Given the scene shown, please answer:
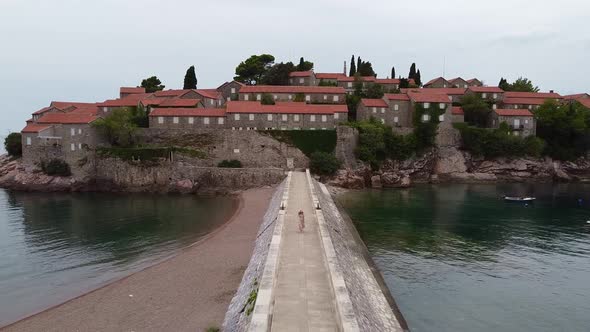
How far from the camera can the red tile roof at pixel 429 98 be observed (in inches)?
2392

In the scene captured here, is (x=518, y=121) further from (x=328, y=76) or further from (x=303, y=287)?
(x=303, y=287)

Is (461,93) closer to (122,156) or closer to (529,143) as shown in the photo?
(529,143)

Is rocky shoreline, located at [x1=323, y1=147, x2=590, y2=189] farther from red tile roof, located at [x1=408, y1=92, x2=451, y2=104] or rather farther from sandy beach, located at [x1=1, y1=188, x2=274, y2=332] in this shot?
sandy beach, located at [x1=1, y1=188, x2=274, y2=332]

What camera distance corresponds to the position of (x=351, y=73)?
87.6m

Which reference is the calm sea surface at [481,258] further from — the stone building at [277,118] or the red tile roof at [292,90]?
the red tile roof at [292,90]

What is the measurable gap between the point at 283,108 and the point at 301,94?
948cm

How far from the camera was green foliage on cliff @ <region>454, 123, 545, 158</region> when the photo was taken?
2402 inches

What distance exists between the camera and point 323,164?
52.3 metres

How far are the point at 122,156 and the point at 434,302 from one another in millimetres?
45911

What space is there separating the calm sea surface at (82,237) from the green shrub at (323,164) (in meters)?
13.2

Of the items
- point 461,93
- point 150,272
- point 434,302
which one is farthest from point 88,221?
point 461,93

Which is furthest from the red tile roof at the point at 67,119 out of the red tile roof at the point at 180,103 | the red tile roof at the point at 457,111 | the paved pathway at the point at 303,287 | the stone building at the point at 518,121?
the stone building at the point at 518,121

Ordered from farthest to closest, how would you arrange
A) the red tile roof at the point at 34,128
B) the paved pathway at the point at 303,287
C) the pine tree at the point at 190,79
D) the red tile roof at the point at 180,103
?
the pine tree at the point at 190,79 < the red tile roof at the point at 180,103 < the red tile roof at the point at 34,128 < the paved pathway at the point at 303,287

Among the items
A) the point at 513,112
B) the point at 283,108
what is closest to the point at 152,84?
the point at 283,108
